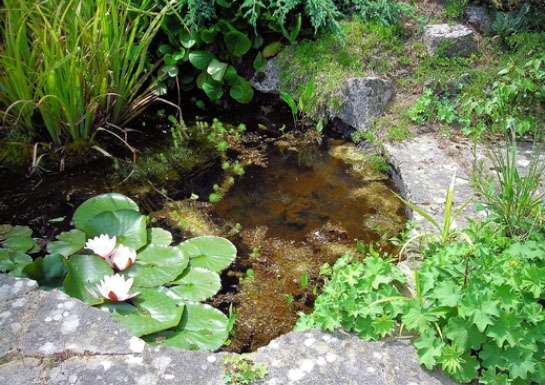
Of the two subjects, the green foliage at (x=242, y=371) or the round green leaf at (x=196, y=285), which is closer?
the green foliage at (x=242, y=371)

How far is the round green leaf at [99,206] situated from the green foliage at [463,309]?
124 centimetres

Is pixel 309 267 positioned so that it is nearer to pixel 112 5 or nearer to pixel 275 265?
pixel 275 265

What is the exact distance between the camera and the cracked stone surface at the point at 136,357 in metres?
1.80

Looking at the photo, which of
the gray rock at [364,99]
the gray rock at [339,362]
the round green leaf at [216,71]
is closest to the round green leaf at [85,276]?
A: the gray rock at [339,362]

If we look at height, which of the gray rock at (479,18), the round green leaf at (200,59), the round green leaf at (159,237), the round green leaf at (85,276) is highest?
the gray rock at (479,18)

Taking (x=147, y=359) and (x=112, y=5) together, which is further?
(x=112, y=5)

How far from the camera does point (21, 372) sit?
5.86ft

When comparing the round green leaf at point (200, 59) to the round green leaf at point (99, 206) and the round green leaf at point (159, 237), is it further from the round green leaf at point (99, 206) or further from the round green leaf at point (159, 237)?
the round green leaf at point (159, 237)

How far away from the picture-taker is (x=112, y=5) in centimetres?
310

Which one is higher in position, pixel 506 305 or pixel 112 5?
pixel 112 5

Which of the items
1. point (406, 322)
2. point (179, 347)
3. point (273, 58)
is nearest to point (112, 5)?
point (273, 58)

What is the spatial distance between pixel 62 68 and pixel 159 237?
1177mm

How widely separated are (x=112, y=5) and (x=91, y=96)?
0.55 meters

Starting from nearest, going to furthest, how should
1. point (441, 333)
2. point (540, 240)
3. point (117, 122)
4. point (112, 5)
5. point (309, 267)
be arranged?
1. point (441, 333)
2. point (540, 240)
3. point (309, 267)
4. point (112, 5)
5. point (117, 122)
